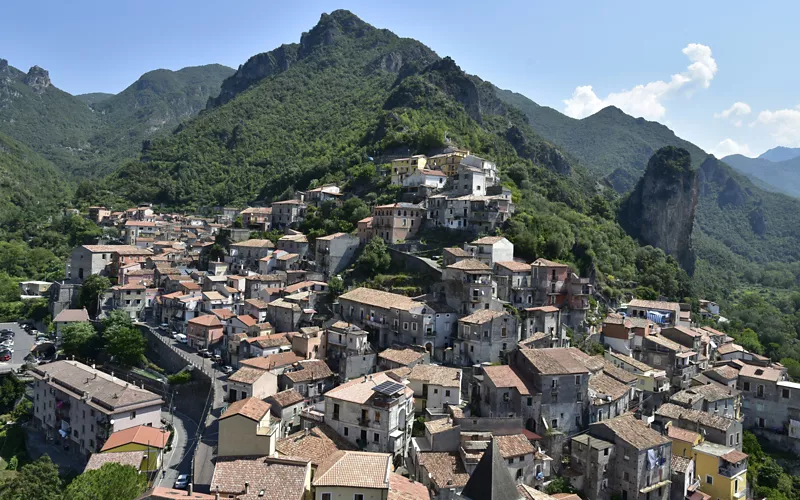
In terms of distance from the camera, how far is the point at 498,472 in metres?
21.7

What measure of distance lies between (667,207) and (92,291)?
9519cm

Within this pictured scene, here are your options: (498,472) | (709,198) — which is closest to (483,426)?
(498,472)

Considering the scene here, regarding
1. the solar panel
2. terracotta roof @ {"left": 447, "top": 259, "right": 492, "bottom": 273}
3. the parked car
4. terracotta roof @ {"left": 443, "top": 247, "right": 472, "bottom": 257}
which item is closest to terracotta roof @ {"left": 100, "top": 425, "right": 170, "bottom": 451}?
the parked car

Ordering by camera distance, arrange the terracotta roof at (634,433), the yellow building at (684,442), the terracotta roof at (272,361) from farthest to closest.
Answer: the terracotta roof at (272,361)
the yellow building at (684,442)
the terracotta roof at (634,433)

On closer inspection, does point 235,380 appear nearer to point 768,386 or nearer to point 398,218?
point 398,218

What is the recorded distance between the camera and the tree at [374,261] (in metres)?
51.5

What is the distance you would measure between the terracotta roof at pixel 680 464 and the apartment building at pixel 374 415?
16039 millimetres

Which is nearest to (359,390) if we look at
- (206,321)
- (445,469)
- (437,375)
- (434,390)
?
(434,390)

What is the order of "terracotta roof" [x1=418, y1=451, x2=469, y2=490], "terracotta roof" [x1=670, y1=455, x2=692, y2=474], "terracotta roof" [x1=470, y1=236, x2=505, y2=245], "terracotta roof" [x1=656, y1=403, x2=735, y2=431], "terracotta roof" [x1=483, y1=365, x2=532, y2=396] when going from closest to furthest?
"terracotta roof" [x1=418, y1=451, x2=469, y2=490] → "terracotta roof" [x1=670, y1=455, x2=692, y2=474] → "terracotta roof" [x1=483, y1=365, x2=532, y2=396] → "terracotta roof" [x1=656, y1=403, x2=735, y2=431] → "terracotta roof" [x1=470, y1=236, x2=505, y2=245]

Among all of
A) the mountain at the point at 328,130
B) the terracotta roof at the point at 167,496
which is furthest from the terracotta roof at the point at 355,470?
the mountain at the point at 328,130

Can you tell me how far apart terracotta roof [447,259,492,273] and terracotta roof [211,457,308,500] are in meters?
22.0

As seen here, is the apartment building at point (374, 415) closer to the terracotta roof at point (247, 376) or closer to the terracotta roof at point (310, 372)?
the terracotta roof at point (310, 372)

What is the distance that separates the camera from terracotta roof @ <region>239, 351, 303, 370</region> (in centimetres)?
3747

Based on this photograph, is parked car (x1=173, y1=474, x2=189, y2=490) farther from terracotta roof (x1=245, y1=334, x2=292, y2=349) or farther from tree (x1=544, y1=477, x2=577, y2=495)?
tree (x1=544, y1=477, x2=577, y2=495)
